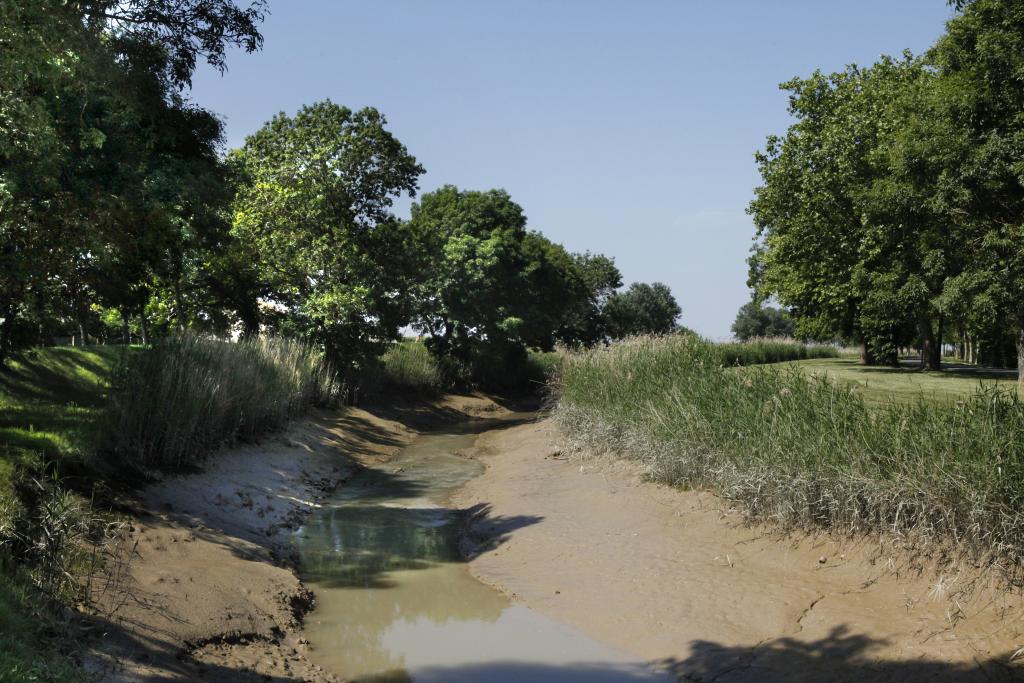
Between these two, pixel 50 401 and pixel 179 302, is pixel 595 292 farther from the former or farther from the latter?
pixel 50 401

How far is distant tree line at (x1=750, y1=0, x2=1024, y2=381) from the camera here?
21.2 metres

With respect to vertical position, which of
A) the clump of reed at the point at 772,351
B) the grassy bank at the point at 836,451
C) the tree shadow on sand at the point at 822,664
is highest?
the clump of reed at the point at 772,351

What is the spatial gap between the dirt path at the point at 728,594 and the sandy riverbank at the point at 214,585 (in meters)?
Answer: 2.79

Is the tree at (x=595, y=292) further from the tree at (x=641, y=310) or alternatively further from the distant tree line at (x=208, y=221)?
the distant tree line at (x=208, y=221)

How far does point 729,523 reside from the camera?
9.98m

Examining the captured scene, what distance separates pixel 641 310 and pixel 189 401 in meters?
71.3

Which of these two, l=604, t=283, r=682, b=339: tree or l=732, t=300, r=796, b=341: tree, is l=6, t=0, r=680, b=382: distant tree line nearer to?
l=604, t=283, r=682, b=339: tree

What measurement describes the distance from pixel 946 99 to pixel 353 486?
19.0 metres

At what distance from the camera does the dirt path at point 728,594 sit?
6.64 m

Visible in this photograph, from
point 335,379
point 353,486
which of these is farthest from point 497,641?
point 335,379

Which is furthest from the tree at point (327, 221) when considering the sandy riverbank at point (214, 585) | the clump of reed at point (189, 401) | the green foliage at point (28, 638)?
the green foliage at point (28, 638)

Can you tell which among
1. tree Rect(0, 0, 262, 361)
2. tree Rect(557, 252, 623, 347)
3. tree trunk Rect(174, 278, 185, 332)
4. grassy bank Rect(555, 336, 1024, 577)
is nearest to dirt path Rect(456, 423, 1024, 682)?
grassy bank Rect(555, 336, 1024, 577)

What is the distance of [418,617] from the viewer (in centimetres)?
903

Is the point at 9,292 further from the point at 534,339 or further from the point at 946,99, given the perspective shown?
the point at 534,339
